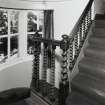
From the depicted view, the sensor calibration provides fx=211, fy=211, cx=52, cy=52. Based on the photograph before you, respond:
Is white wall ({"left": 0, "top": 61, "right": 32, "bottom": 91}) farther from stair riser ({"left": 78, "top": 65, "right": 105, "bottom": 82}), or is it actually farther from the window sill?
stair riser ({"left": 78, "top": 65, "right": 105, "bottom": 82})

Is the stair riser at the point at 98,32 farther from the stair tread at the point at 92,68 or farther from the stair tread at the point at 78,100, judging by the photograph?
the stair tread at the point at 78,100

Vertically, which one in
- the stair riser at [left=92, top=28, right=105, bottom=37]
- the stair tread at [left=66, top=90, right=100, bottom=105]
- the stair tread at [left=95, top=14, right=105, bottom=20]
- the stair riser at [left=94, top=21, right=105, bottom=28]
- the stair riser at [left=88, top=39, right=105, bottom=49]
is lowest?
the stair tread at [left=66, top=90, right=100, bottom=105]

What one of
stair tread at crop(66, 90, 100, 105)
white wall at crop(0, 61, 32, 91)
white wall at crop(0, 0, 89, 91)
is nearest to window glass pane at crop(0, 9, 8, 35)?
white wall at crop(0, 0, 89, 91)

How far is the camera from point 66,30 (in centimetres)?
509

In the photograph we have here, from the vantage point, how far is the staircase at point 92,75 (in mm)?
3043

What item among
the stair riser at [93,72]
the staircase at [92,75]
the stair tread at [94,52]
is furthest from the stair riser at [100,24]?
the stair riser at [93,72]

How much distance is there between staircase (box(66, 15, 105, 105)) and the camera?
3043 mm

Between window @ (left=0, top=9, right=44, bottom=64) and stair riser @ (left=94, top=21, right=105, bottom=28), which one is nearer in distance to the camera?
stair riser @ (left=94, top=21, right=105, bottom=28)

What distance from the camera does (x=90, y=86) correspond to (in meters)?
3.20

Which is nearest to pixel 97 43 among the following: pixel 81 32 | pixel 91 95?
pixel 81 32

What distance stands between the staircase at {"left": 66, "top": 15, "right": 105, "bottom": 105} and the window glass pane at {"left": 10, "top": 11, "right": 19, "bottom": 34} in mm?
1745

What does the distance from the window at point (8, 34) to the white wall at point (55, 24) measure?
291mm

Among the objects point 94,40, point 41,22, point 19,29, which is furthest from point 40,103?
point 41,22

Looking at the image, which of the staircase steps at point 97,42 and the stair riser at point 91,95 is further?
the staircase steps at point 97,42
